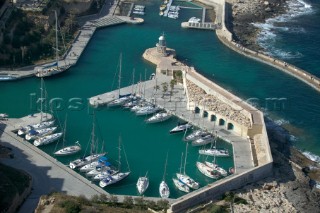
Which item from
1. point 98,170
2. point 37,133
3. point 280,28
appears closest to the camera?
point 98,170

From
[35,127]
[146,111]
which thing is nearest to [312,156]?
[146,111]

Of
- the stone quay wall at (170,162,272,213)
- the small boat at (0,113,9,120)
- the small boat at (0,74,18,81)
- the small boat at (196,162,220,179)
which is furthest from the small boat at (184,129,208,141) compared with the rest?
the small boat at (0,74,18,81)

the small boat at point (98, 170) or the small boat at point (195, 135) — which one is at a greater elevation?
the small boat at point (195, 135)

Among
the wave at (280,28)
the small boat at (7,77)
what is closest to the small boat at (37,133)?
the small boat at (7,77)

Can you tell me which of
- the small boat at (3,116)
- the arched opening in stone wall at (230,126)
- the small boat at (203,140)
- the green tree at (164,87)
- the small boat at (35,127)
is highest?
the green tree at (164,87)

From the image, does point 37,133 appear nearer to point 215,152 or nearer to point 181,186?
point 181,186

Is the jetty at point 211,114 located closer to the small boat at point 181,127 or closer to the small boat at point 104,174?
the small boat at point 181,127

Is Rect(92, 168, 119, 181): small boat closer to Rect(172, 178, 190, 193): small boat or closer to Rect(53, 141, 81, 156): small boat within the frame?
Rect(53, 141, 81, 156): small boat

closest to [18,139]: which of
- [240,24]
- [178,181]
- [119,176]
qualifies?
[119,176]
